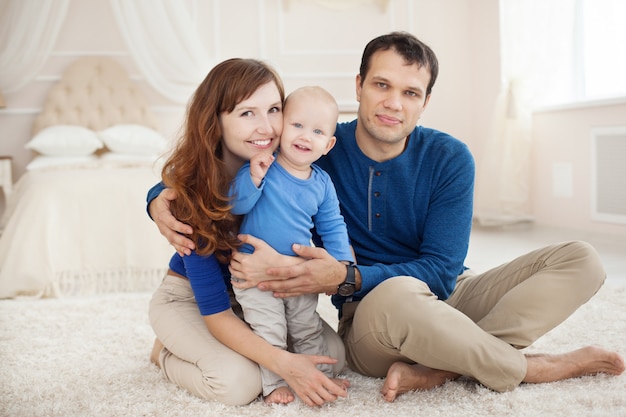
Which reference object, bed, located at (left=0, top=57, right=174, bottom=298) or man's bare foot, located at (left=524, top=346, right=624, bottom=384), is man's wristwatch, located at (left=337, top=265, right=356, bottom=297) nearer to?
man's bare foot, located at (left=524, top=346, right=624, bottom=384)

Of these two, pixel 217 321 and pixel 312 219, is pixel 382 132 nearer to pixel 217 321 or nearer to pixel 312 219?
pixel 312 219

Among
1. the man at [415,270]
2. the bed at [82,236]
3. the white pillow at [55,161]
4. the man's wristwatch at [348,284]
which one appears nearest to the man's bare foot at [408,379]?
the man at [415,270]

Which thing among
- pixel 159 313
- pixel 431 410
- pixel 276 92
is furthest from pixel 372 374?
pixel 276 92

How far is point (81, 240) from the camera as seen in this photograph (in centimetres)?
311

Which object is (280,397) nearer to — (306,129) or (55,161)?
(306,129)

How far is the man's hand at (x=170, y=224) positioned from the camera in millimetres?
1511

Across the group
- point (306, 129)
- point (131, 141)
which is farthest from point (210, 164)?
point (131, 141)

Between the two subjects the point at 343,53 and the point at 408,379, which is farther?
the point at 343,53

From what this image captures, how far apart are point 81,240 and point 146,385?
5.30 feet

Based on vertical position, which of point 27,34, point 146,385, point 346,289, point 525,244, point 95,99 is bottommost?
point 525,244

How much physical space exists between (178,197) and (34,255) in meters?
1.75

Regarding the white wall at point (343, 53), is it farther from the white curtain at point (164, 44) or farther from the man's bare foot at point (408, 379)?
the man's bare foot at point (408, 379)

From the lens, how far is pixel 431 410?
4.67 feet

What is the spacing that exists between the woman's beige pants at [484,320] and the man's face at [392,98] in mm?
441
